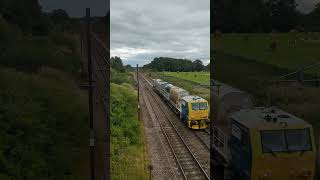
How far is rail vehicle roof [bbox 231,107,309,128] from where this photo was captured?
11.0 m

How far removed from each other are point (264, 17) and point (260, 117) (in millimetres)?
10829

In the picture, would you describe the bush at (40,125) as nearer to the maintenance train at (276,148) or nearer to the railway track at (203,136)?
the maintenance train at (276,148)

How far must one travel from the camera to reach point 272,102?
1739 cm

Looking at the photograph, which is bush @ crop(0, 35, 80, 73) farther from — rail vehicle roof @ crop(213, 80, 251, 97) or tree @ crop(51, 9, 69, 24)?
rail vehicle roof @ crop(213, 80, 251, 97)

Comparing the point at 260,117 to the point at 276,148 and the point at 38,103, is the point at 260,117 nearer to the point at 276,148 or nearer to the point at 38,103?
the point at 276,148

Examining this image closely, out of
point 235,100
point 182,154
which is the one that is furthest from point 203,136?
point 235,100

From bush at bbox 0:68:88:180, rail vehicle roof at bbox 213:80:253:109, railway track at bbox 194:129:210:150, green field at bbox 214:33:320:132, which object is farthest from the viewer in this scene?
railway track at bbox 194:129:210:150

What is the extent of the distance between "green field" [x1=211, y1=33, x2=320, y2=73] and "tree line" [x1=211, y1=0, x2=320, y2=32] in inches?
19.8

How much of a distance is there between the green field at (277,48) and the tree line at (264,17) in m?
0.50

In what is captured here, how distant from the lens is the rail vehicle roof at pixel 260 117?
1095 cm

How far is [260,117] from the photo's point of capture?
11383mm

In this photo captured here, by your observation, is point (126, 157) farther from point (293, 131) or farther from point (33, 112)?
point (293, 131)

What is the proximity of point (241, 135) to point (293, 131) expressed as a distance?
1719mm

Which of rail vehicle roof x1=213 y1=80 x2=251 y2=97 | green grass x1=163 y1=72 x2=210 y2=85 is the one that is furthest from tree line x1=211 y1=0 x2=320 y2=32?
green grass x1=163 y1=72 x2=210 y2=85
